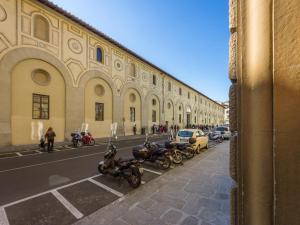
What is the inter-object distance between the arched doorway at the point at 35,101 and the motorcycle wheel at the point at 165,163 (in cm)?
1138

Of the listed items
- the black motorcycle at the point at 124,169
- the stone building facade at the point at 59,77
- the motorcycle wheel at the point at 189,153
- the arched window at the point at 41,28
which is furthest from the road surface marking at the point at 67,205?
the arched window at the point at 41,28

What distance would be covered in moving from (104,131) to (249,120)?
1994cm

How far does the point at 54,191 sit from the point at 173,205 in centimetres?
323

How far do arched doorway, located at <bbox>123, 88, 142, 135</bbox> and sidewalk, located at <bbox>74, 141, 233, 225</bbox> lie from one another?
18.1 meters

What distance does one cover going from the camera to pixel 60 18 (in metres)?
15.9

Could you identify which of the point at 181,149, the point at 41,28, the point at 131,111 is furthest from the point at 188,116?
the point at 181,149

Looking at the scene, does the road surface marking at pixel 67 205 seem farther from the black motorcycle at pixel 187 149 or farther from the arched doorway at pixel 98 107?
the arched doorway at pixel 98 107

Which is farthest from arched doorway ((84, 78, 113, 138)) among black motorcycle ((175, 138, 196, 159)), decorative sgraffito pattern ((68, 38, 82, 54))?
black motorcycle ((175, 138, 196, 159))

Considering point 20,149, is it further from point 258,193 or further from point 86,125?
point 258,193

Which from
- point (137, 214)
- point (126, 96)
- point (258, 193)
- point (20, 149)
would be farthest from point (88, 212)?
point (126, 96)

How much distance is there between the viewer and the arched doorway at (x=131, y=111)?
Result: 77.8 feet

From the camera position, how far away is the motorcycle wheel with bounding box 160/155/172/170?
733cm

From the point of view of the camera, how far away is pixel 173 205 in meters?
4.03

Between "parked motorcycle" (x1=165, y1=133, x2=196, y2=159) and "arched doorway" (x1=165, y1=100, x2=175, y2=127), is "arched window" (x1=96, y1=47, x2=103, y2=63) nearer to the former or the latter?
"parked motorcycle" (x1=165, y1=133, x2=196, y2=159)
